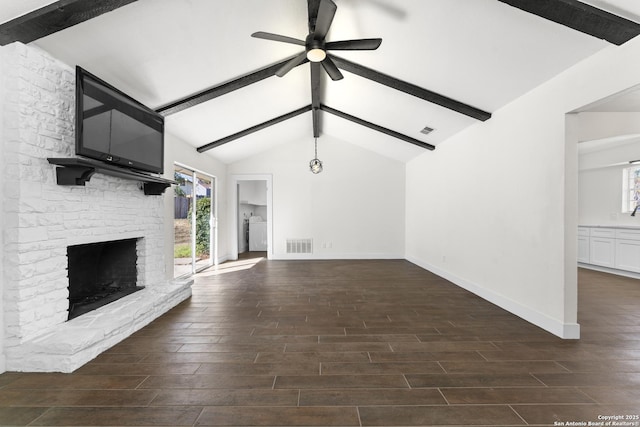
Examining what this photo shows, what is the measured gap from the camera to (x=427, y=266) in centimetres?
598

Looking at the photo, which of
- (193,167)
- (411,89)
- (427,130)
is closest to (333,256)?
(427,130)

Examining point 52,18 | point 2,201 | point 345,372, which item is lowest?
point 345,372

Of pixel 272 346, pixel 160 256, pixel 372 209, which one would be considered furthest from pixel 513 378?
pixel 372 209

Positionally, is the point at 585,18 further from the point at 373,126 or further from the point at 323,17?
the point at 373,126

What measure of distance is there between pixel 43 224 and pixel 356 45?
3.06m

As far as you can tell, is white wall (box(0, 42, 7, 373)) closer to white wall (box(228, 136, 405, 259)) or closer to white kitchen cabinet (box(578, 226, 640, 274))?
white wall (box(228, 136, 405, 259))

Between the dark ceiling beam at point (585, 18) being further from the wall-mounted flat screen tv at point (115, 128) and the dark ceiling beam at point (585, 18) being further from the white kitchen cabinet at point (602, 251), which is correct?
the white kitchen cabinet at point (602, 251)

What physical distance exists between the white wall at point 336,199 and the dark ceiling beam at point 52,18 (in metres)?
5.26

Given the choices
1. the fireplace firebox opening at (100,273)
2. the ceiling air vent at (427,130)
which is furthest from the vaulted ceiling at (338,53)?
the fireplace firebox opening at (100,273)

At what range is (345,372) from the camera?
2.07m

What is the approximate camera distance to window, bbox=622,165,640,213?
18.2ft

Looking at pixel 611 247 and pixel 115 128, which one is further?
pixel 611 247

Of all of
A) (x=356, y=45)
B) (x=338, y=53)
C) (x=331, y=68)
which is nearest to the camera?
(x=356, y=45)

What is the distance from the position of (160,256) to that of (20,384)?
6.79 feet
